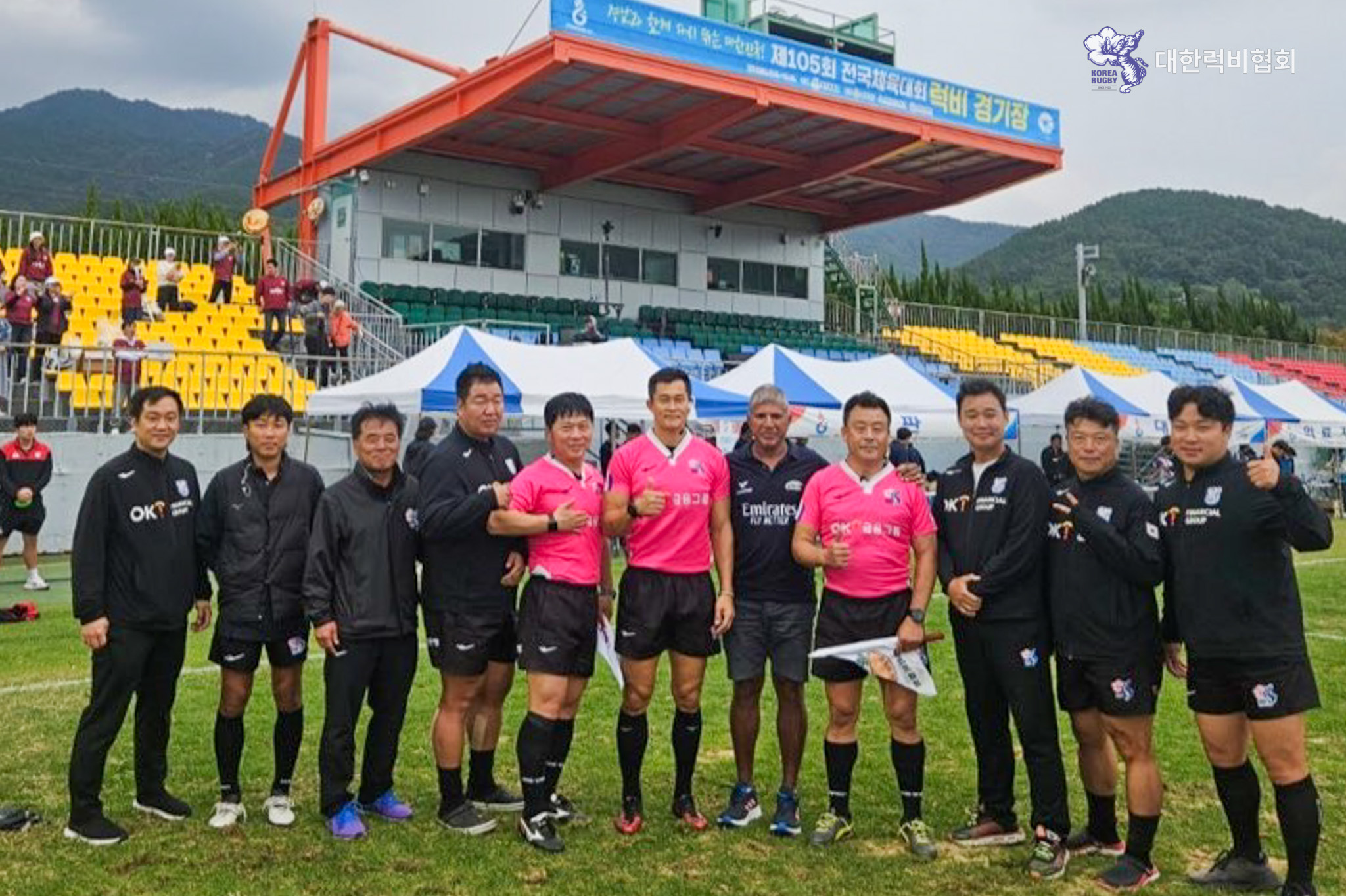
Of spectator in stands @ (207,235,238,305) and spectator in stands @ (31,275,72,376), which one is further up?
spectator in stands @ (207,235,238,305)

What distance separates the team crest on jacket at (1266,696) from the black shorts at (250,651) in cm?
392

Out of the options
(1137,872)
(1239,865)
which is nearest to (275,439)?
(1137,872)

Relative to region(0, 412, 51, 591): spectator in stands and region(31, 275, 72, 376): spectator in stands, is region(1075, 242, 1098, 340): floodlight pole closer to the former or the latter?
region(31, 275, 72, 376): spectator in stands

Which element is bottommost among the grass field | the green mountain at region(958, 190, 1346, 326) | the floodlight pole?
the grass field

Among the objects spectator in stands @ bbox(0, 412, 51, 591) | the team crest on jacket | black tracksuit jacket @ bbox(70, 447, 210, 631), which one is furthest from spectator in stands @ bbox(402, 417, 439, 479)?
spectator in stands @ bbox(0, 412, 51, 591)

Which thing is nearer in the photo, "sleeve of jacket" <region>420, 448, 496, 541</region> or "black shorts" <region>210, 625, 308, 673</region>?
"sleeve of jacket" <region>420, 448, 496, 541</region>

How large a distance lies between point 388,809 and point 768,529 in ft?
7.02

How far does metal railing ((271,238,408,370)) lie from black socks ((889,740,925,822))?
14.9m

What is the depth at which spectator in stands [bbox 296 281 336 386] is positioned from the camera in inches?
684

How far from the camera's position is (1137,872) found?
13.9 ft

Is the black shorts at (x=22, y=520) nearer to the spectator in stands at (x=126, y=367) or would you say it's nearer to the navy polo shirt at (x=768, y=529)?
the spectator in stands at (x=126, y=367)

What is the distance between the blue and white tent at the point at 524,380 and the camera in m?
12.9

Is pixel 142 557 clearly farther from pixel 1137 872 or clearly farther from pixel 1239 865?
pixel 1239 865

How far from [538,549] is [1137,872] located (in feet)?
9.02
